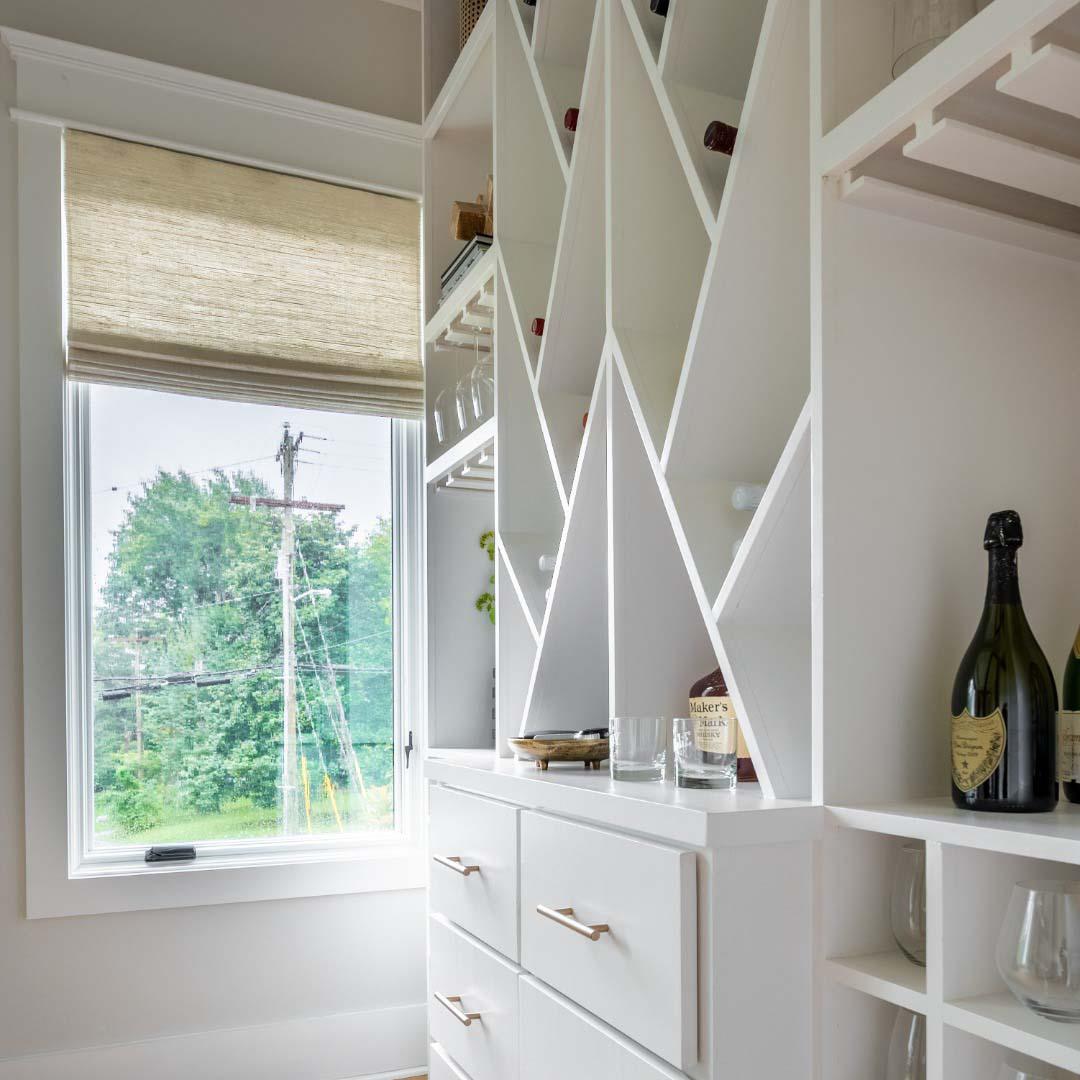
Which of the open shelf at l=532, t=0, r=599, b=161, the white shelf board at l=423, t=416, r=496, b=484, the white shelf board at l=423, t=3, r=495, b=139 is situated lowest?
the white shelf board at l=423, t=416, r=496, b=484

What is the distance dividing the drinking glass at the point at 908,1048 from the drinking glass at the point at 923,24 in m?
0.99

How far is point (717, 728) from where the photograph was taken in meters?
1.25

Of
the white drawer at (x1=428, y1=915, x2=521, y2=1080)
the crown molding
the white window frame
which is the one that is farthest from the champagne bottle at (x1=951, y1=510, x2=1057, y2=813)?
the crown molding

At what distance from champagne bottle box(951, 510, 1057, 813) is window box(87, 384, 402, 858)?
74.0 inches

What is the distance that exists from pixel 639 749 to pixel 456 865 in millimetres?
489

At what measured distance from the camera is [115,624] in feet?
8.09

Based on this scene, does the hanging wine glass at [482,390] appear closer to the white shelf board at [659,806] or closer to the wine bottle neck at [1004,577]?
the white shelf board at [659,806]

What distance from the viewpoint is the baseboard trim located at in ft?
7.55

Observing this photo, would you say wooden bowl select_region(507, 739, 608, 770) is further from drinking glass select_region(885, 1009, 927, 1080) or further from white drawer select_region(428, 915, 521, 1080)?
drinking glass select_region(885, 1009, 927, 1080)

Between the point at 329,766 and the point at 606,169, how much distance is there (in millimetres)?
1724

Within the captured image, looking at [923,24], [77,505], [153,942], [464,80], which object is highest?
[464,80]

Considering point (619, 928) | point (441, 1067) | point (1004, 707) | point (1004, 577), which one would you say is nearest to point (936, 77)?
point (1004, 577)

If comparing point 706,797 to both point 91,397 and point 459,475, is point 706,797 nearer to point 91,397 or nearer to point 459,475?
point 459,475

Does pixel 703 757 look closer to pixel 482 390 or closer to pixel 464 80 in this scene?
Answer: pixel 482 390
